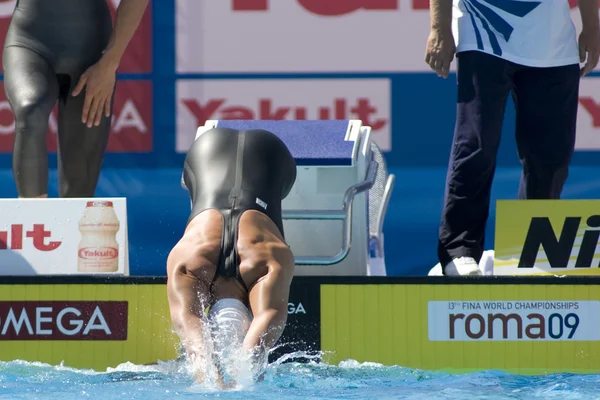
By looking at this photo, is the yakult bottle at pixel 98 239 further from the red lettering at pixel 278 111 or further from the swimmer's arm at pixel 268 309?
the red lettering at pixel 278 111

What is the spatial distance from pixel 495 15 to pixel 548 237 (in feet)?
2.87

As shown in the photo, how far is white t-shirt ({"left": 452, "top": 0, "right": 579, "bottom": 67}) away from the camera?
13.7 feet

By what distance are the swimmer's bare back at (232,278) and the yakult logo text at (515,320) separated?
60 centimetres

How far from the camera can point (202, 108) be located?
5.60 meters

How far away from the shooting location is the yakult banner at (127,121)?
559 cm

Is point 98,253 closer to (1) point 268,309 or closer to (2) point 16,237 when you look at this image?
(2) point 16,237

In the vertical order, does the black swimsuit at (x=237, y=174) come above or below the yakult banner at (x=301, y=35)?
below

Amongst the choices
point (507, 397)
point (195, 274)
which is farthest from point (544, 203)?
point (195, 274)

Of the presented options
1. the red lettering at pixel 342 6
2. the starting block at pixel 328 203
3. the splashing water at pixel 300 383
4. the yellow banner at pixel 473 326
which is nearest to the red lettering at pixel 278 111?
the red lettering at pixel 342 6

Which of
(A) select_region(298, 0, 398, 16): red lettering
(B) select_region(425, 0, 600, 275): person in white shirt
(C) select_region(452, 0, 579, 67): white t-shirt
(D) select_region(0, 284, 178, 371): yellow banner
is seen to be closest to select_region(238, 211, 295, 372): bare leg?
(D) select_region(0, 284, 178, 371): yellow banner

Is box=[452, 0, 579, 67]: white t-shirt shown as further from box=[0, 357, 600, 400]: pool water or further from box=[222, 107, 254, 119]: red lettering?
box=[222, 107, 254, 119]: red lettering

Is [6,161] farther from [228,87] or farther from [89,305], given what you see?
[89,305]

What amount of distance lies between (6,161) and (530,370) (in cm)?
301

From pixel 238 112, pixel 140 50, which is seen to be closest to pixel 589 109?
pixel 238 112
